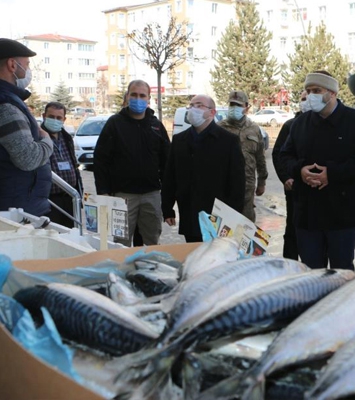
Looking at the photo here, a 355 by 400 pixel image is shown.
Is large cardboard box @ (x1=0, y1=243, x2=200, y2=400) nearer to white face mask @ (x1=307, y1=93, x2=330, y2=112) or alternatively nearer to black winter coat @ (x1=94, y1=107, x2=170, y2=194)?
white face mask @ (x1=307, y1=93, x2=330, y2=112)

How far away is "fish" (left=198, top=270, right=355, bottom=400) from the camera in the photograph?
4.81ft

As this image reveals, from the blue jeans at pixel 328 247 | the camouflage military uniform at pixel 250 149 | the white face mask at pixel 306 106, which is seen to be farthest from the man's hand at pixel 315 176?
the camouflage military uniform at pixel 250 149

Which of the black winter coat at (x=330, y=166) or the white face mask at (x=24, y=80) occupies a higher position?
the white face mask at (x=24, y=80)

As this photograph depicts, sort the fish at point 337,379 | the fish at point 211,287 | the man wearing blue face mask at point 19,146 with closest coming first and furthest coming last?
1. the fish at point 337,379
2. the fish at point 211,287
3. the man wearing blue face mask at point 19,146

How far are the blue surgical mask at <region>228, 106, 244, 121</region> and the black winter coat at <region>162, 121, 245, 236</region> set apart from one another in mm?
1800

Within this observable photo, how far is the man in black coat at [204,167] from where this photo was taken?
5.14 metres

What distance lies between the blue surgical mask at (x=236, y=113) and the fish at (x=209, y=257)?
15.5 ft

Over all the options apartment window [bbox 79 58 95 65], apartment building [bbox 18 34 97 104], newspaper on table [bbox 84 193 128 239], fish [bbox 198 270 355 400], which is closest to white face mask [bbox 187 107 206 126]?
newspaper on table [bbox 84 193 128 239]

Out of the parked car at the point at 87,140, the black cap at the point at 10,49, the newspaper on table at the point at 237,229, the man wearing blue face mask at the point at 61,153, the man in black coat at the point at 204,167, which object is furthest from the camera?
the parked car at the point at 87,140

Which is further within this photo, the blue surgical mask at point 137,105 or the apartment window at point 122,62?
the apartment window at point 122,62

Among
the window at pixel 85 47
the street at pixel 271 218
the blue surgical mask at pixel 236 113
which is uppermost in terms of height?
the window at pixel 85 47

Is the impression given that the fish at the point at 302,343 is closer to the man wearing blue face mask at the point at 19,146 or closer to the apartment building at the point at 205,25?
the man wearing blue face mask at the point at 19,146

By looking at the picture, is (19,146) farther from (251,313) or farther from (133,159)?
(251,313)

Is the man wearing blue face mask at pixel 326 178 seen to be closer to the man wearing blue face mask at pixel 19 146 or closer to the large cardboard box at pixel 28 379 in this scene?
the man wearing blue face mask at pixel 19 146
